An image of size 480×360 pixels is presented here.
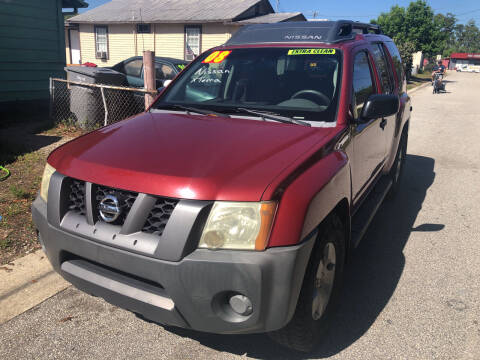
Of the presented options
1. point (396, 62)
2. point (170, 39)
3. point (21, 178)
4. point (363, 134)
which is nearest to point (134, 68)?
point (21, 178)

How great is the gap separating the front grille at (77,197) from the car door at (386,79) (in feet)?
9.22

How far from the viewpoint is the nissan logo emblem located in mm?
2227

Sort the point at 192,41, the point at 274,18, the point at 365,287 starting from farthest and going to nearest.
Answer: the point at 192,41, the point at 274,18, the point at 365,287

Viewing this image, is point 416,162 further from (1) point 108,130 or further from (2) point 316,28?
(1) point 108,130

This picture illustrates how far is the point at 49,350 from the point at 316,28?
10.4ft

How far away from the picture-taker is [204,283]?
2.05 metres

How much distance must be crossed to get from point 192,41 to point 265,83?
2092 centimetres

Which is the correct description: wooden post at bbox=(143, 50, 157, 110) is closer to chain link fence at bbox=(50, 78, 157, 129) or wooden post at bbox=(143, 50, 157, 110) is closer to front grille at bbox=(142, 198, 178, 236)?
chain link fence at bbox=(50, 78, 157, 129)

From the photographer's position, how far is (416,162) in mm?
7809

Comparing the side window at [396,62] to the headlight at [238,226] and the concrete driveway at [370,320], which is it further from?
the headlight at [238,226]

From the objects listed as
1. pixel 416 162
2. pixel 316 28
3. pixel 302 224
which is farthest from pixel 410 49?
pixel 302 224

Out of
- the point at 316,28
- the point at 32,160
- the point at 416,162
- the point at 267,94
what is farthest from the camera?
the point at 416,162

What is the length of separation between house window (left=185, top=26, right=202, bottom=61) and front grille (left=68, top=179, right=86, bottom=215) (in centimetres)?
2149

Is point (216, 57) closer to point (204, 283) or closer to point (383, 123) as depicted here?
point (383, 123)
